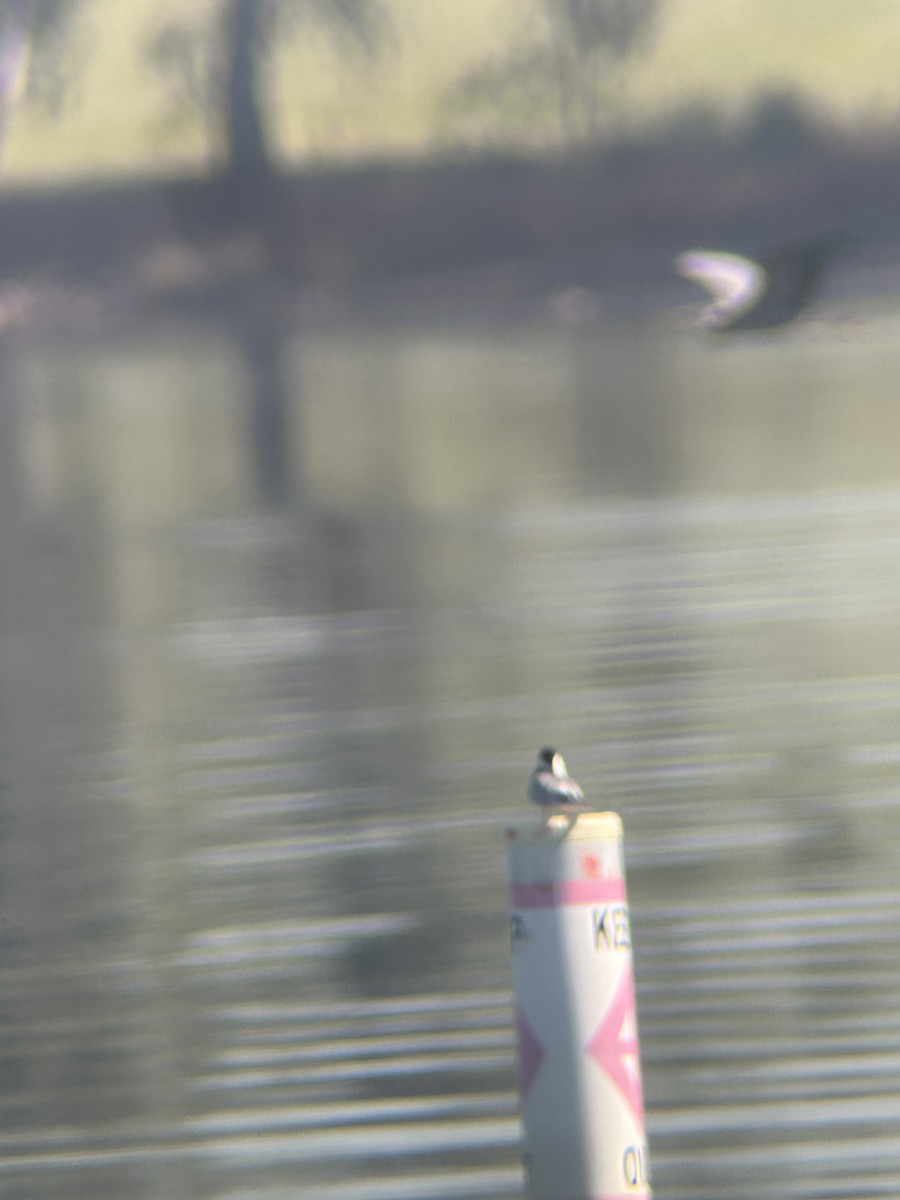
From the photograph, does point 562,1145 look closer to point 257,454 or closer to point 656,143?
point 257,454

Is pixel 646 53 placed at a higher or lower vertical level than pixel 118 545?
higher

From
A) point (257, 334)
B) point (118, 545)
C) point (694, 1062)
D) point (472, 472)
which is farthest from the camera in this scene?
point (257, 334)

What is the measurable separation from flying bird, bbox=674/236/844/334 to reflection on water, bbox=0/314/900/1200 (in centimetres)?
99

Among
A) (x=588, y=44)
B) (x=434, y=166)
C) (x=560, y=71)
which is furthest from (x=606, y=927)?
(x=588, y=44)

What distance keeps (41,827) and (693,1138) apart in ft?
11.6

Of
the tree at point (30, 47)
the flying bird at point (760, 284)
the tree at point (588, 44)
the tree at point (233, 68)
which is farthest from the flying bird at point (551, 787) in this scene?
the tree at point (588, 44)

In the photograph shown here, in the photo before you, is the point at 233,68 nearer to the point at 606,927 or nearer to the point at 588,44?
the point at 588,44

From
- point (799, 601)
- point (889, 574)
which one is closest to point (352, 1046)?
point (799, 601)

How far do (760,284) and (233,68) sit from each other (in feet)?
99.9

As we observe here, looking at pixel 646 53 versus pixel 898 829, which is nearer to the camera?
pixel 898 829

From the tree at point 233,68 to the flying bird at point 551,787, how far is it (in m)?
39.4

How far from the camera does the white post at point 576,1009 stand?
433 centimetres

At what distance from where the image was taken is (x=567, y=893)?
4.33m

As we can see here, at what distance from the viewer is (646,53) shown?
159 feet
